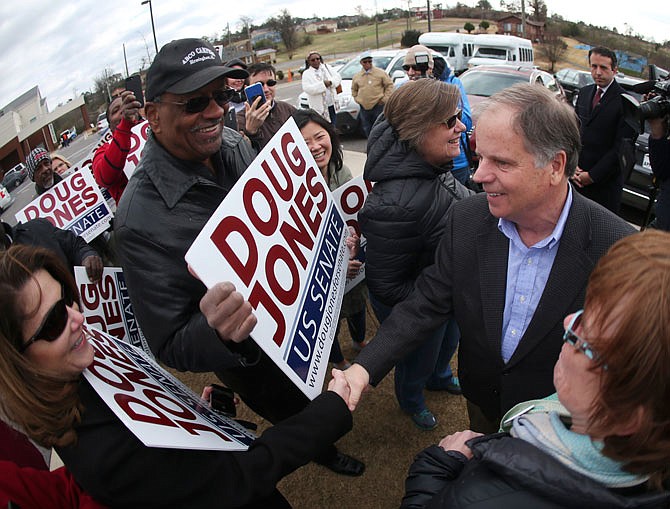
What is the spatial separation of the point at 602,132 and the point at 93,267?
4.34 m

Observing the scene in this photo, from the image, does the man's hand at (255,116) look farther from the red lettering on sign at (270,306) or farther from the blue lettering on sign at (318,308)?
the red lettering on sign at (270,306)

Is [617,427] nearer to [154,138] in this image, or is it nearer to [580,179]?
[154,138]

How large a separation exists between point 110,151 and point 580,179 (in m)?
4.09

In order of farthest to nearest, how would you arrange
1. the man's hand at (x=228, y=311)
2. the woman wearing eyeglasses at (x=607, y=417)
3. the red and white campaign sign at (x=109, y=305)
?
the red and white campaign sign at (x=109, y=305) < the man's hand at (x=228, y=311) < the woman wearing eyeglasses at (x=607, y=417)

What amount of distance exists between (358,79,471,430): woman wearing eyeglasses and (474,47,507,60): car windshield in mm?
22936

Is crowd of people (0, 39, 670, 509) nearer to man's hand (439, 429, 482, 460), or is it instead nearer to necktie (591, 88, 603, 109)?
man's hand (439, 429, 482, 460)

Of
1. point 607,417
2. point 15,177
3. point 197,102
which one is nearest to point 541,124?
point 607,417

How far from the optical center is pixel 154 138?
185 cm

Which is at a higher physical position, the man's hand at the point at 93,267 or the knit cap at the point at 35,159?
the knit cap at the point at 35,159

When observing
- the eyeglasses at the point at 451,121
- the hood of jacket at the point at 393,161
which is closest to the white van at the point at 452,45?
the eyeglasses at the point at 451,121

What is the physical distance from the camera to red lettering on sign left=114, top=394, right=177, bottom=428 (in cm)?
116

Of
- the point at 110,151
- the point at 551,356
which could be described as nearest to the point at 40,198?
the point at 110,151

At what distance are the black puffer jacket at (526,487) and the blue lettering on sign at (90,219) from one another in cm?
352

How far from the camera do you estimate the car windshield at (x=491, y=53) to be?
22.5m
